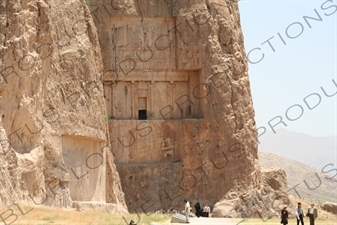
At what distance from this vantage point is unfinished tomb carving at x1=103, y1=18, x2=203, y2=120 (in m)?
53.8

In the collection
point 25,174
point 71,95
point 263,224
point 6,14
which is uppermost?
point 6,14

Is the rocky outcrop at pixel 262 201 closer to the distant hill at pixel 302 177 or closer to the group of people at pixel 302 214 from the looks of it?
A: the group of people at pixel 302 214

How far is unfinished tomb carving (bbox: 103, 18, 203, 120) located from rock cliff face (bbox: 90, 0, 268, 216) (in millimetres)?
64

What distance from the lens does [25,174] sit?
1527 inches

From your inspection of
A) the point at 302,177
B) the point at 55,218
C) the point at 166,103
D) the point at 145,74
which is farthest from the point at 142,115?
the point at 302,177

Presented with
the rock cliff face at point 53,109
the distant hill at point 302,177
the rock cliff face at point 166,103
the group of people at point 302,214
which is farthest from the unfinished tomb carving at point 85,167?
the distant hill at point 302,177

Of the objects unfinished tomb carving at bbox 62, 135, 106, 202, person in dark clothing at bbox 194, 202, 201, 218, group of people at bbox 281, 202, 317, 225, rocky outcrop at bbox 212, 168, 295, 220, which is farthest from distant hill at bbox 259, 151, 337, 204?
Result: group of people at bbox 281, 202, 317, 225

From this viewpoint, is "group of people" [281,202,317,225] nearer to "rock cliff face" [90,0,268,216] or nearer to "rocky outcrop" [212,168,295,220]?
"rocky outcrop" [212,168,295,220]

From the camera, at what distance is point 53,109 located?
43.3m

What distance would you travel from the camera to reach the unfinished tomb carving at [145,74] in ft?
176

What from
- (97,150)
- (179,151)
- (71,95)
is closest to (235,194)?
(179,151)

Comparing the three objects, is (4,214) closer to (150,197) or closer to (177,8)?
(150,197)

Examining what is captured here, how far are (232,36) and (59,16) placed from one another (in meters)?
14.2

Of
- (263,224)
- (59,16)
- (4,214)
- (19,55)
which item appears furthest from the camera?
(59,16)
